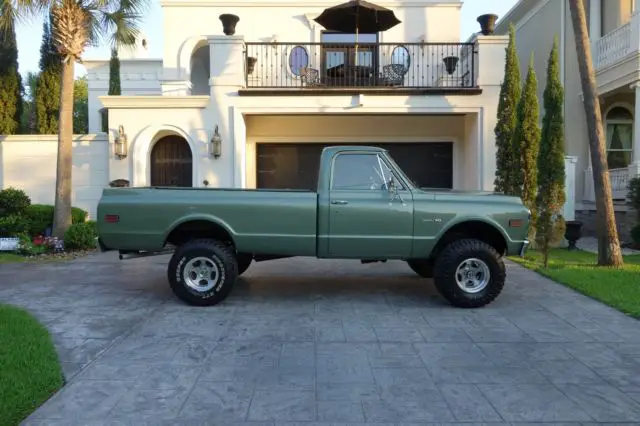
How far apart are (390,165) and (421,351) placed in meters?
2.66

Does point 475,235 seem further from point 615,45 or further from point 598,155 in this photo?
point 615,45

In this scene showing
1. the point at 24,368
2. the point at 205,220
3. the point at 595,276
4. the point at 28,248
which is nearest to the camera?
the point at 24,368

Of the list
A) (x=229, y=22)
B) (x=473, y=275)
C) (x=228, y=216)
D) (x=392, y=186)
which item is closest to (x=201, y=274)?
(x=228, y=216)

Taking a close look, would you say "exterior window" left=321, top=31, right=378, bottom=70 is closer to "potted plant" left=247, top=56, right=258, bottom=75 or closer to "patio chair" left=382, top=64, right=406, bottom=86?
"patio chair" left=382, top=64, right=406, bottom=86

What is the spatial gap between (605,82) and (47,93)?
1627cm

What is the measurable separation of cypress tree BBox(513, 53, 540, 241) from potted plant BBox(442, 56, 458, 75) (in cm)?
289

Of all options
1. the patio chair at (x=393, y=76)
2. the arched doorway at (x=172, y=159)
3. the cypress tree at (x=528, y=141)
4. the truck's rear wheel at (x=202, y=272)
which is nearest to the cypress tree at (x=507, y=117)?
the cypress tree at (x=528, y=141)

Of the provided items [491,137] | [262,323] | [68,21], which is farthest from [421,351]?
[68,21]

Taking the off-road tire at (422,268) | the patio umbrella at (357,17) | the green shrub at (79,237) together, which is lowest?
the off-road tire at (422,268)

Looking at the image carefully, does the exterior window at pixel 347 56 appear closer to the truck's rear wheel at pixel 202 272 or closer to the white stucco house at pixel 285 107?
the white stucco house at pixel 285 107

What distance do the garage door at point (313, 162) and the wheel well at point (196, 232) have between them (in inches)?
337

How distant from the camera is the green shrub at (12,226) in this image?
1238cm

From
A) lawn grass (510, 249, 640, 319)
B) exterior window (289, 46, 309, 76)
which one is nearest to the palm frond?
exterior window (289, 46, 309, 76)

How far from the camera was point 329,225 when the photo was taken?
6.91m
